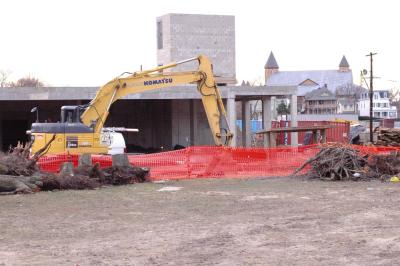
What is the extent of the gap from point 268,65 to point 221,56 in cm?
10512

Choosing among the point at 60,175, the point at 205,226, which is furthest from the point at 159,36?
the point at 205,226

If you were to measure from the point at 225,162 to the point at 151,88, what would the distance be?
12.5ft

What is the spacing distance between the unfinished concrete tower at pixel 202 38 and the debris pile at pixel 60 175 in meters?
35.4

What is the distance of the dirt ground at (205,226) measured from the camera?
775 centimetres

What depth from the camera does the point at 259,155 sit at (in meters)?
20.6

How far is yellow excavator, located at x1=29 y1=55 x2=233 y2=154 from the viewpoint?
20.2 meters

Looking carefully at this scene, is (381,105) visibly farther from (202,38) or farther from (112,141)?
(112,141)

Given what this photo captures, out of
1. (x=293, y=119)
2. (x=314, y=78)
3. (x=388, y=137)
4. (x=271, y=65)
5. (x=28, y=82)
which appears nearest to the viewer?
(x=388, y=137)

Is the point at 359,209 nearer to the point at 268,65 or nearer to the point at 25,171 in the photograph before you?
the point at 25,171

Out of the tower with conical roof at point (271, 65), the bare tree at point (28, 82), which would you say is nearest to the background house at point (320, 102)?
the tower with conical roof at point (271, 65)

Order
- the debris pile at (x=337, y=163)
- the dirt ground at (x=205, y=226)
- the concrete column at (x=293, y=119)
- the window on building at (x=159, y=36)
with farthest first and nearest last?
the window on building at (x=159, y=36) < the concrete column at (x=293, y=119) < the debris pile at (x=337, y=163) < the dirt ground at (x=205, y=226)

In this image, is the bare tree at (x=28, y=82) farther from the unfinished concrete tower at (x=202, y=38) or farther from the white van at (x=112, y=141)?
the white van at (x=112, y=141)

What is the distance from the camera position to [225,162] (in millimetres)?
20203

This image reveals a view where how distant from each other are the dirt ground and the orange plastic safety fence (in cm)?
357
